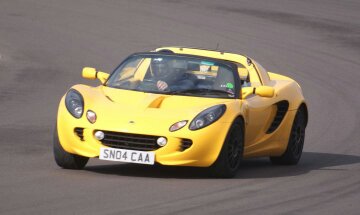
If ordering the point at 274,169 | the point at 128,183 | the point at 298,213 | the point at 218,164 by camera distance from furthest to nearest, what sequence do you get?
the point at 274,169
the point at 218,164
the point at 128,183
the point at 298,213

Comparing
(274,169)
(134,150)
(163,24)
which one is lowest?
(163,24)

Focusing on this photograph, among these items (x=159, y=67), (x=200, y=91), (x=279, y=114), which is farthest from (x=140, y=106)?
(x=279, y=114)

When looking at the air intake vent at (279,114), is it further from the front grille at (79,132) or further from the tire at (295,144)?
the front grille at (79,132)

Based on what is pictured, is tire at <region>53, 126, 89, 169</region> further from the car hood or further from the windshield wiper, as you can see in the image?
the windshield wiper

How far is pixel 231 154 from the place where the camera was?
1104 cm

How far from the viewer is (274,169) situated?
1248 centimetres

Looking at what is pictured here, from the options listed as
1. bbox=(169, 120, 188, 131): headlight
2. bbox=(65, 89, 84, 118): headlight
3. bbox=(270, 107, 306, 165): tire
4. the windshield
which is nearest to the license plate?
bbox=(169, 120, 188, 131): headlight

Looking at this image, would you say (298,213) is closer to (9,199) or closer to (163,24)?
(9,199)

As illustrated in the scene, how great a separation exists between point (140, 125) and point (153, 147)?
0.76ft

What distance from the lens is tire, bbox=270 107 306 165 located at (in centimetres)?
1291

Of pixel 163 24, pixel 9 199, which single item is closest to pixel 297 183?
pixel 9 199

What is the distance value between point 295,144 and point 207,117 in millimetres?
2586

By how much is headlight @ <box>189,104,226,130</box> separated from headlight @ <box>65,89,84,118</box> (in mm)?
1067

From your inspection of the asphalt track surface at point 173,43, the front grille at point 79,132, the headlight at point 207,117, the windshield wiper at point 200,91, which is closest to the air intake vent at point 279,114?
the asphalt track surface at point 173,43
